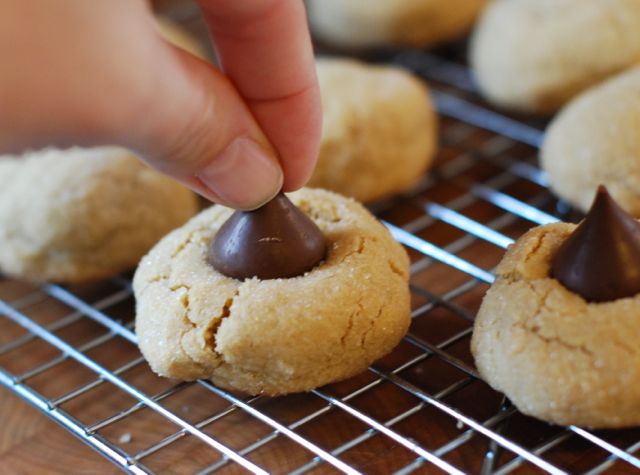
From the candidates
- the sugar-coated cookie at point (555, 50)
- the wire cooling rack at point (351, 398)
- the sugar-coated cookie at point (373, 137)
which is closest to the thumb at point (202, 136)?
the wire cooling rack at point (351, 398)

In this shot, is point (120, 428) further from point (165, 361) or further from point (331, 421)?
point (331, 421)

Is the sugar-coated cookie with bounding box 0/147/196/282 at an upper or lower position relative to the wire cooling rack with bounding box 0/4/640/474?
upper

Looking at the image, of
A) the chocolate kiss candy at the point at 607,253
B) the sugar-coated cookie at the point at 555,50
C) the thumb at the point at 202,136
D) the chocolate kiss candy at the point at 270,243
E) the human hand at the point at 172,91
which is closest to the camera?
the human hand at the point at 172,91

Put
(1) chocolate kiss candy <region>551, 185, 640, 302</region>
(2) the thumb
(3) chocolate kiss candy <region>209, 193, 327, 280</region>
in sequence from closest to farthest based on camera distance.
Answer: (2) the thumb, (1) chocolate kiss candy <region>551, 185, 640, 302</region>, (3) chocolate kiss candy <region>209, 193, 327, 280</region>

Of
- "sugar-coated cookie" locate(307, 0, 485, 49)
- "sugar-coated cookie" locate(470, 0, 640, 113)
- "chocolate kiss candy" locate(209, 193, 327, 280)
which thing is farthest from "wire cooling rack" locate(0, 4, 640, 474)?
"sugar-coated cookie" locate(307, 0, 485, 49)

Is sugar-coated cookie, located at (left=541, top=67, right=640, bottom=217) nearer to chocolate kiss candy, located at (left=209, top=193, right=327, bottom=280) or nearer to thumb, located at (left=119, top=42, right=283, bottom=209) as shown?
chocolate kiss candy, located at (left=209, top=193, right=327, bottom=280)

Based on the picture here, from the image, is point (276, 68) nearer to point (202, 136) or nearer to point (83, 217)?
point (202, 136)

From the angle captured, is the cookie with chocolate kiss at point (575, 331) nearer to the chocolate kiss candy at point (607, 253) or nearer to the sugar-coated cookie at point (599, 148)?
the chocolate kiss candy at point (607, 253)
